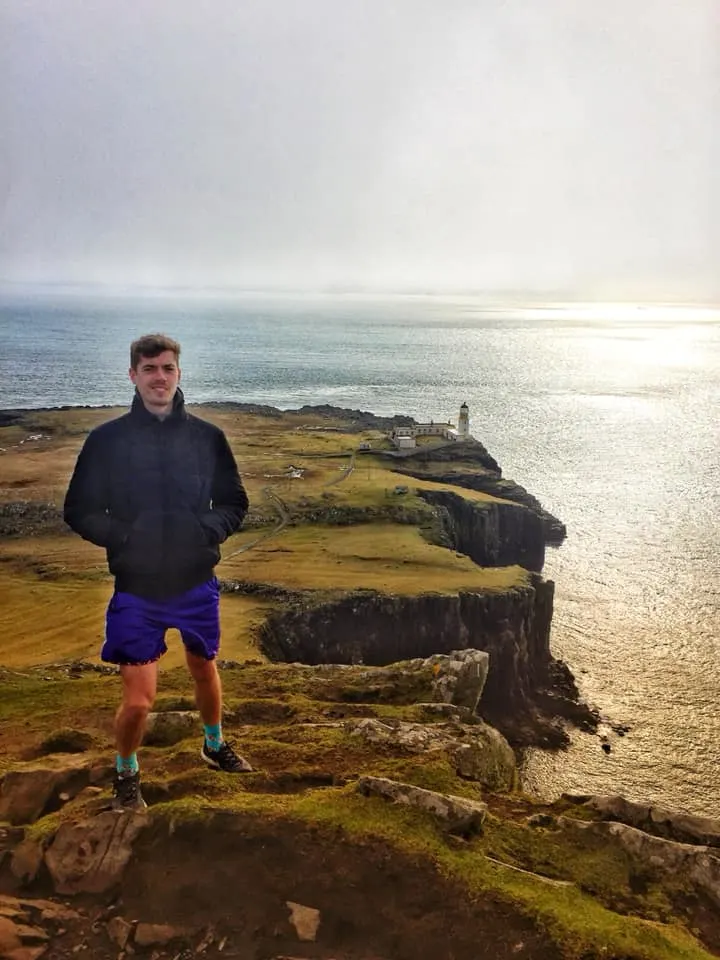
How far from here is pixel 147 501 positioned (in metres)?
8.09

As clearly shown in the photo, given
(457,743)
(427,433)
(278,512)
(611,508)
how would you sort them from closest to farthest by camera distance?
(457,743) < (278,512) < (611,508) < (427,433)

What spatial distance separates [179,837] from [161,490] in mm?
3676

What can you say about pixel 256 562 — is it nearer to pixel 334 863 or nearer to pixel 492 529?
pixel 492 529

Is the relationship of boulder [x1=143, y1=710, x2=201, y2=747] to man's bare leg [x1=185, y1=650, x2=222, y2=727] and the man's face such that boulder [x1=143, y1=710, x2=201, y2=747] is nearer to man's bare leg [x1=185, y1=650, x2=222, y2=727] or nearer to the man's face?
man's bare leg [x1=185, y1=650, x2=222, y2=727]

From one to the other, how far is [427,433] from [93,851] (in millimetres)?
71300

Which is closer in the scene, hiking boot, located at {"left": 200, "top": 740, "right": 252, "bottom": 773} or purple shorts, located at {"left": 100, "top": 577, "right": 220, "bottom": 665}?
purple shorts, located at {"left": 100, "top": 577, "right": 220, "bottom": 665}

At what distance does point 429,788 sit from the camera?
399 inches

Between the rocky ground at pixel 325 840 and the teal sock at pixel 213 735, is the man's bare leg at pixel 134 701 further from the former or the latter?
the teal sock at pixel 213 735

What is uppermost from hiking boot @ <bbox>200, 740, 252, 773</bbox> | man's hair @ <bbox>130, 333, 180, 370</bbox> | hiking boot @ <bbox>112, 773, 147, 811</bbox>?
man's hair @ <bbox>130, 333, 180, 370</bbox>

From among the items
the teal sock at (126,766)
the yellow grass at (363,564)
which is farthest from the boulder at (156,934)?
the yellow grass at (363,564)

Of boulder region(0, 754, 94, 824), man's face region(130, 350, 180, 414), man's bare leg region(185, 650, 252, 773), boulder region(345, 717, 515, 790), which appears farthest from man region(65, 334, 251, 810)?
boulder region(345, 717, 515, 790)

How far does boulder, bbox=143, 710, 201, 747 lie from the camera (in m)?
11.8

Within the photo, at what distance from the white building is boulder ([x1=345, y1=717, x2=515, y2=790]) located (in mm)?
56601

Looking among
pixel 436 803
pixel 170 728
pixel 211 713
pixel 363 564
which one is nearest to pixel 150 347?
pixel 211 713
